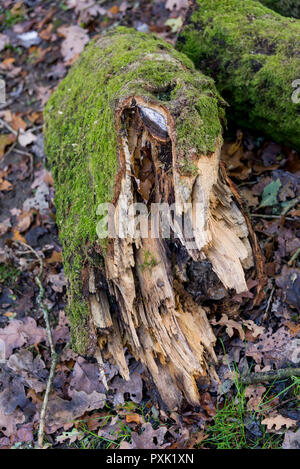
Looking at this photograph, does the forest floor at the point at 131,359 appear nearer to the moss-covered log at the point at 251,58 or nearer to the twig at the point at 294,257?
the twig at the point at 294,257

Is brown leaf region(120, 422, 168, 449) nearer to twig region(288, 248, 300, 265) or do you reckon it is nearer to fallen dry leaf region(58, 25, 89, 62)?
twig region(288, 248, 300, 265)

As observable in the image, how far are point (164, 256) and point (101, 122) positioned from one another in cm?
115

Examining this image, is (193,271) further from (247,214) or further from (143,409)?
(143,409)

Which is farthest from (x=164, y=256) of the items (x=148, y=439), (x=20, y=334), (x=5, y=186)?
(x=5, y=186)

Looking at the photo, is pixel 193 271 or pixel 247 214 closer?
pixel 193 271

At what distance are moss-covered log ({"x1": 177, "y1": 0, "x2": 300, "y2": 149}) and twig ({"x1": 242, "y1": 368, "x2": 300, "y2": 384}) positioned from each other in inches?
81.4

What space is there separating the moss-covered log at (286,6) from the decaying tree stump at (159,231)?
197 cm

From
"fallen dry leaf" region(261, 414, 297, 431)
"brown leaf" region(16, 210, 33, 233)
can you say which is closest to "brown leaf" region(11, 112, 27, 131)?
"brown leaf" region(16, 210, 33, 233)

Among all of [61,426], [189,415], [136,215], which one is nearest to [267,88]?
[136,215]

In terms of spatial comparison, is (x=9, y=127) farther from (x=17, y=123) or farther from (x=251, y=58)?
(x=251, y=58)

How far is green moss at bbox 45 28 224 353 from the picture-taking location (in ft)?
9.75

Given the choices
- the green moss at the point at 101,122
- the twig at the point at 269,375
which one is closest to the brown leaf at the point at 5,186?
the green moss at the point at 101,122

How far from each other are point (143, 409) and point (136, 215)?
1529 mm

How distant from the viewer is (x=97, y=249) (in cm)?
308
